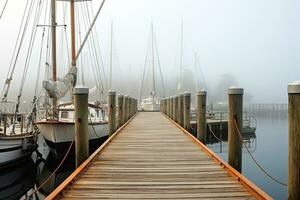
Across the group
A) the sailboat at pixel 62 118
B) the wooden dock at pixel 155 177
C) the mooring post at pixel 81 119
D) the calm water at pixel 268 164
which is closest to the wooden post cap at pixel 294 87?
the wooden dock at pixel 155 177

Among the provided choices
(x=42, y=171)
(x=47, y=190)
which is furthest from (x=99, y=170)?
(x=42, y=171)

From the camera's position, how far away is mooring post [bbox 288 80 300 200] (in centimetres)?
450

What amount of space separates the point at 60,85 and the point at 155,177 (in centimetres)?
1266

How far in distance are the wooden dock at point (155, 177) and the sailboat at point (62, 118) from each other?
25.7 ft

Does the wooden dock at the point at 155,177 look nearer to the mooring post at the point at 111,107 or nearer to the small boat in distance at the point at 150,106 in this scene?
the mooring post at the point at 111,107

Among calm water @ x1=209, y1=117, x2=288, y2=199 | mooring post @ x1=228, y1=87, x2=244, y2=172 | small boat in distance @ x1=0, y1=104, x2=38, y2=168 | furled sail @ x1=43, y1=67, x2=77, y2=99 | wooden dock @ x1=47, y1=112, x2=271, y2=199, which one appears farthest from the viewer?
furled sail @ x1=43, y1=67, x2=77, y2=99

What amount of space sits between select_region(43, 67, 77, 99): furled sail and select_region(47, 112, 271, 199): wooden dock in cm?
856

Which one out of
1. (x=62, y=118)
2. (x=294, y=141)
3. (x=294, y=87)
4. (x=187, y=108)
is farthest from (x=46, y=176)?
(x=294, y=87)

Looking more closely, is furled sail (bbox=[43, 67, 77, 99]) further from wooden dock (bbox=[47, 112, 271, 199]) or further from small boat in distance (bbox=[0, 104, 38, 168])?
wooden dock (bbox=[47, 112, 271, 199])

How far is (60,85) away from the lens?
59.0ft

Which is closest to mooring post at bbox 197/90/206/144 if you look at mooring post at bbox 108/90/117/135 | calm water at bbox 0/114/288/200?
mooring post at bbox 108/90/117/135

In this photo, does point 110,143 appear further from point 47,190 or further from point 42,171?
point 42,171

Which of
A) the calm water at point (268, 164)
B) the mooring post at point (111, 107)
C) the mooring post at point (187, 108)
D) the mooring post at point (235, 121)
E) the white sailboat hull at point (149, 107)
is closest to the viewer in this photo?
the mooring post at point (235, 121)

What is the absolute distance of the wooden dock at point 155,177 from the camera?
529 cm
